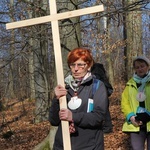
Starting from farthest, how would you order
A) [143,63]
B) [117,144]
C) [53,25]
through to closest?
1. [117,144]
2. [143,63]
3. [53,25]

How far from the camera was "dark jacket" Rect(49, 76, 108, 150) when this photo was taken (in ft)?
9.98

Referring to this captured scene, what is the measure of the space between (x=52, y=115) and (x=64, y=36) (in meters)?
2.94

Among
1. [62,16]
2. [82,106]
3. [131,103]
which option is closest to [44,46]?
[131,103]

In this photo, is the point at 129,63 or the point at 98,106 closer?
the point at 98,106

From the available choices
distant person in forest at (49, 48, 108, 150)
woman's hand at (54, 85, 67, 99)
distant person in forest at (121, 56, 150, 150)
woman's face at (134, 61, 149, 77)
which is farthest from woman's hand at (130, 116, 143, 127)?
woman's hand at (54, 85, 67, 99)

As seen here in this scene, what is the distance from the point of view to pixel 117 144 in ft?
24.4

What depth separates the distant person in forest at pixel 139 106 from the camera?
442 cm

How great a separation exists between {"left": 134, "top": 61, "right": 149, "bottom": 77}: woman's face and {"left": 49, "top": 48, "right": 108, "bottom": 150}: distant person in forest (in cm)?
144

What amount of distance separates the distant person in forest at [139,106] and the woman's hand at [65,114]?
5.35ft

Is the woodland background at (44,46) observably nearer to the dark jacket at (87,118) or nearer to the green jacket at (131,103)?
the green jacket at (131,103)

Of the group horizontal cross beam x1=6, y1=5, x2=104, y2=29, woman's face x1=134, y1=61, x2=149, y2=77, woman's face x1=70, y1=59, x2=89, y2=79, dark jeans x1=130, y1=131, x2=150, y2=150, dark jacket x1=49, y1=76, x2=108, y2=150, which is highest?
horizontal cross beam x1=6, y1=5, x2=104, y2=29

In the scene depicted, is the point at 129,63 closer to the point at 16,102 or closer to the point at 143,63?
the point at 143,63

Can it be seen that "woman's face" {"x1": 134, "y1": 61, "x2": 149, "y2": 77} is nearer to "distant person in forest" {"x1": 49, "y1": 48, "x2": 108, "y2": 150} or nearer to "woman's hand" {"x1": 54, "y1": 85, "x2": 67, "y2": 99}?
"distant person in forest" {"x1": 49, "y1": 48, "x2": 108, "y2": 150}

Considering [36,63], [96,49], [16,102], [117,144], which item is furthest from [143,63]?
[16,102]
